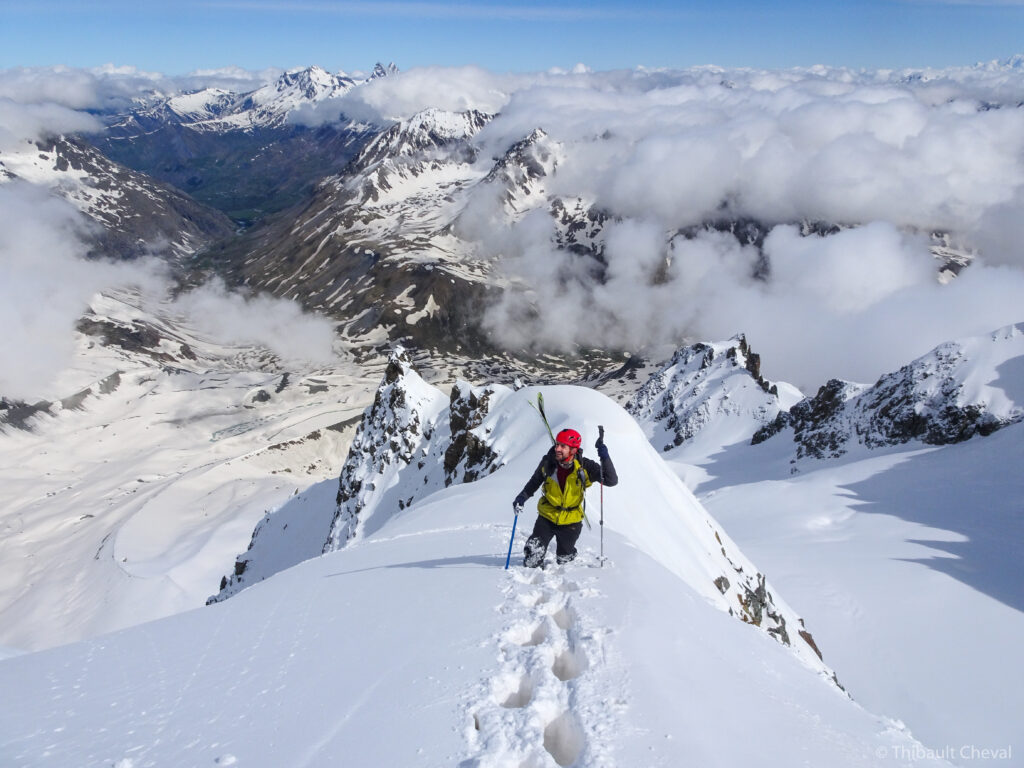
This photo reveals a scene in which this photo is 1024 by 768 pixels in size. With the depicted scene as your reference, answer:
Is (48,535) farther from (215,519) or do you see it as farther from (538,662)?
(538,662)

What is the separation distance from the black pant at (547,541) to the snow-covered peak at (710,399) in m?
81.3

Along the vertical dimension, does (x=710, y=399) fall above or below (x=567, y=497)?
above

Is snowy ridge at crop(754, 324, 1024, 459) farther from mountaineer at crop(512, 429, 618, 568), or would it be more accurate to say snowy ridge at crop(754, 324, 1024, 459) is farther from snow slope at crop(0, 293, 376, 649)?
snow slope at crop(0, 293, 376, 649)

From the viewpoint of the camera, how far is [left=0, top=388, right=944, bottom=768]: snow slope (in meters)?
6.61

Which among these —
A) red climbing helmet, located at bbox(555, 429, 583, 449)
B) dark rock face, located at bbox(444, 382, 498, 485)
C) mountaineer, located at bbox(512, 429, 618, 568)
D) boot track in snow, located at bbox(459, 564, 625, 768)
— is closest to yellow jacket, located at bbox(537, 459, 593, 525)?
mountaineer, located at bbox(512, 429, 618, 568)

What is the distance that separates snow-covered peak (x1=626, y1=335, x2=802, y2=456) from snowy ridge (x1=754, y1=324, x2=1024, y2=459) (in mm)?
19948

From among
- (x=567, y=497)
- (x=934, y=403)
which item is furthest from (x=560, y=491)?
(x=934, y=403)

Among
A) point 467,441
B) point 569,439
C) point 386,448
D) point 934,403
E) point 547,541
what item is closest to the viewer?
point 569,439

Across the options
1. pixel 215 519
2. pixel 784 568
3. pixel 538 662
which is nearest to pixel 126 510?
pixel 215 519

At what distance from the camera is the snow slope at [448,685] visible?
6.61m

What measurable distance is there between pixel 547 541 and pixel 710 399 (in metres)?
98.0

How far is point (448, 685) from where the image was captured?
24.8ft

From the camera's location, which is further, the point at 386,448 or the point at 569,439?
the point at 386,448

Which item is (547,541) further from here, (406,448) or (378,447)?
(378,447)
